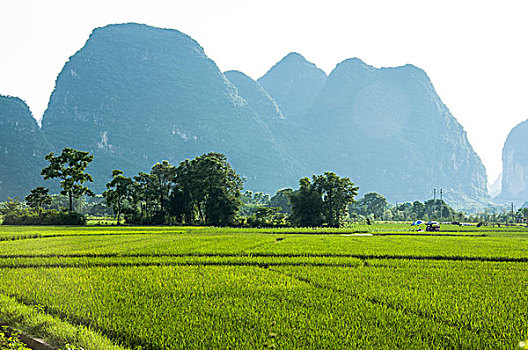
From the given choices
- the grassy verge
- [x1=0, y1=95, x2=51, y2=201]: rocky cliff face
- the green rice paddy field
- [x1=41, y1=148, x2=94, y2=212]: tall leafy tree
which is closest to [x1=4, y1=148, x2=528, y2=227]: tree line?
[x1=41, y1=148, x2=94, y2=212]: tall leafy tree

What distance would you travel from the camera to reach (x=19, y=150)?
130 meters

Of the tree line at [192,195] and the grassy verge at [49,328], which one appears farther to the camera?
the tree line at [192,195]

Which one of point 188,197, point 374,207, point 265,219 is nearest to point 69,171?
point 188,197

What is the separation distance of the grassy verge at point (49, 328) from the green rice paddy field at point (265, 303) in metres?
0.02

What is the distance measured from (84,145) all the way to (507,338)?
18840cm

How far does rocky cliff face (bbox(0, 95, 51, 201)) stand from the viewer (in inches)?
4663

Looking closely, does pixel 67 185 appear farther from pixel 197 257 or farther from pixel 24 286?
pixel 24 286

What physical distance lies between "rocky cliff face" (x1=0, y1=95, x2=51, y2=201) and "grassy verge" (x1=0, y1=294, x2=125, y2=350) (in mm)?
129139

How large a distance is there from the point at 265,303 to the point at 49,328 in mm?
4105

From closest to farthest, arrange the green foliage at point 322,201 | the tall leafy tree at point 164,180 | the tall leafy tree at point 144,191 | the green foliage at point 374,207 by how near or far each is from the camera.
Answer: the green foliage at point 322,201
the tall leafy tree at point 144,191
the tall leafy tree at point 164,180
the green foliage at point 374,207

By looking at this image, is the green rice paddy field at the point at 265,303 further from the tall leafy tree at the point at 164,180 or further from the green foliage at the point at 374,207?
the green foliage at the point at 374,207

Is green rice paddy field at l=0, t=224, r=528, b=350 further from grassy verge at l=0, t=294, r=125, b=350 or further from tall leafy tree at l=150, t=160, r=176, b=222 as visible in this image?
tall leafy tree at l=150, t=160, r=176, b=222

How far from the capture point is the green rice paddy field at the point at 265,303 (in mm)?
6098

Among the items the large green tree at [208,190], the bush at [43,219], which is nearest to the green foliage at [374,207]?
the large green tree at [208,190]
